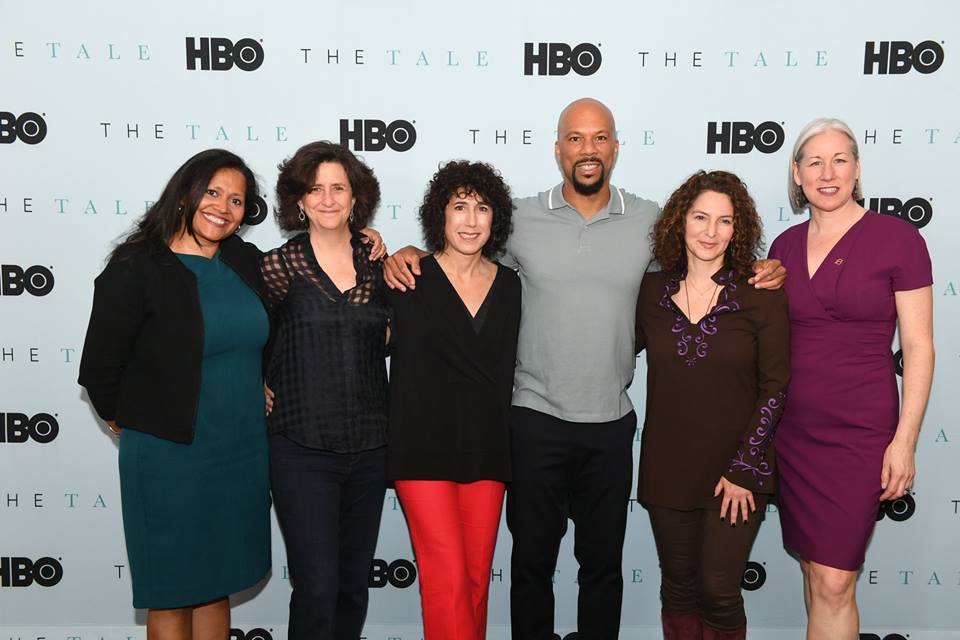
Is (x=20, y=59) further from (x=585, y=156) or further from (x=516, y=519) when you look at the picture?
(x=516, y=519)

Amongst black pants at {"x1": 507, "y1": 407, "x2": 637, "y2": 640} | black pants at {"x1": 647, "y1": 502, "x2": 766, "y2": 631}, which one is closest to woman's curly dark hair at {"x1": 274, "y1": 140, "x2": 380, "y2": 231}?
black pants at {"x1": 507, "y1": 407, "x2": 637, "y2": 640}

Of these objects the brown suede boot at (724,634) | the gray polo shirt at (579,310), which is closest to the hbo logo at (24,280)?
the gray polo shirt at (579,310)

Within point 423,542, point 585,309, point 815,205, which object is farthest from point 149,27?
point 815,205

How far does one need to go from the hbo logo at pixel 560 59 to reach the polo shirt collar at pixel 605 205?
0.55m

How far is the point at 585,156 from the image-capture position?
2252mm

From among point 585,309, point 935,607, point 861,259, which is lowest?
point 935,607

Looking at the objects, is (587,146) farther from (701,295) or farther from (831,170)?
(831,170)

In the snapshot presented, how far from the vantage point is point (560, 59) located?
260 cm

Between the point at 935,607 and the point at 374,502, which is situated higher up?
the point at 374,502

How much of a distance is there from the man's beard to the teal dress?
3.44 feet

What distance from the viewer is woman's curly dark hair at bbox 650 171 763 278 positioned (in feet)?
6.73

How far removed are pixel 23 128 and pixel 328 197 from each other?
1.40 m

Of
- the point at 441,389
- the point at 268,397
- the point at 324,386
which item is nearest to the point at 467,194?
the point at 441,389

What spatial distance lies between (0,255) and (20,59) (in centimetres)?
73
